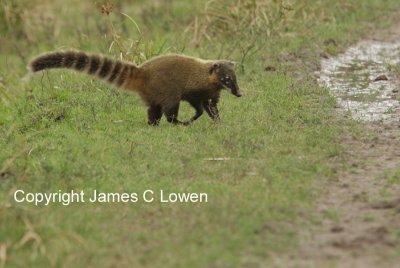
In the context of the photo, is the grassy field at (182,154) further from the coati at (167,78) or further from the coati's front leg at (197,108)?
the coati at (167,78)

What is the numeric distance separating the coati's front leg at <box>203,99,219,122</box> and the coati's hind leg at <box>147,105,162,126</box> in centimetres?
52

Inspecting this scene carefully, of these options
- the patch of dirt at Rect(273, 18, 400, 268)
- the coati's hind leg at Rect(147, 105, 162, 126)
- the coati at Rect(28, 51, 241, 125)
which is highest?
the coati at Rect(28, 51, 241, 125)

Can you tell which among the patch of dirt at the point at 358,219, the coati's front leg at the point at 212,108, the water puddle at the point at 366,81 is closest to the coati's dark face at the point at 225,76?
the coati's front leg at the point at 212,108

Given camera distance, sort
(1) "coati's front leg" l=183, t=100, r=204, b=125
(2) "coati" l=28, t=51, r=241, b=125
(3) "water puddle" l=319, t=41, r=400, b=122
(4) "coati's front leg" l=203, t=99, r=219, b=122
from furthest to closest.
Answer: (3) "water puddle" l=319, t=41, r=400, b=122 < (1) "coati's front leg" l=183, t=100, r=204, b=125 < (4) "coati's front leg" l=203, t=99, r=219, b=122 < (2) "coati" l=28, t=51, r=241, b=125

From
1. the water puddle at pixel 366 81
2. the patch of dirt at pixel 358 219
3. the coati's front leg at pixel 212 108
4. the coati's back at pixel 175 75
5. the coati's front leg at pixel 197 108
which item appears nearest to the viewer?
the patch of dirt at pixel 358 219

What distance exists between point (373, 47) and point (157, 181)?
276 inches

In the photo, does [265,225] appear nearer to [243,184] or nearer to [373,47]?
[243,184]

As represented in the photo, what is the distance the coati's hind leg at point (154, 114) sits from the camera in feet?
26.6

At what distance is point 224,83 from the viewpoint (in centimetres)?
831

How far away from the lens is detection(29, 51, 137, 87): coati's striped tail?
731 centimetres

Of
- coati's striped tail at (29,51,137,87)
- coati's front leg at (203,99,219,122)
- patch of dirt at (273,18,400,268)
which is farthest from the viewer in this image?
coati's front leg at (203,99,219,122)

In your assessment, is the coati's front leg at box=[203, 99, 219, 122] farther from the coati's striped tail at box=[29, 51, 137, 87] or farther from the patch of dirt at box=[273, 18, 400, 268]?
the patch of dirt at box=[273, 18, 400, 268]

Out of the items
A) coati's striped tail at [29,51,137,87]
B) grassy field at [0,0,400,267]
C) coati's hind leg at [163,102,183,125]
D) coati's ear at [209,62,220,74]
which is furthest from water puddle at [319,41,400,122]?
coati's striped tail at [29,51,137,87]

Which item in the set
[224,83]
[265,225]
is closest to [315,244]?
[265,225]
